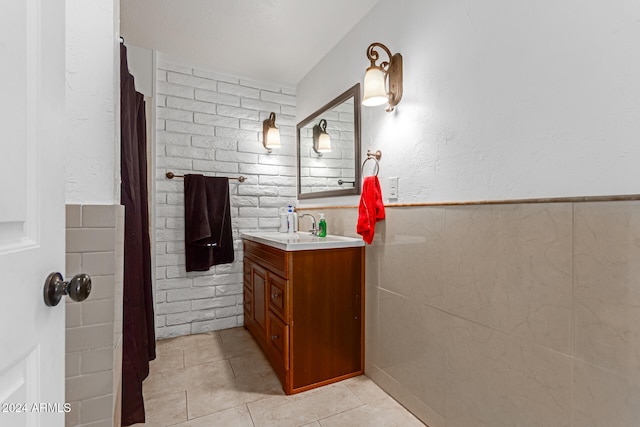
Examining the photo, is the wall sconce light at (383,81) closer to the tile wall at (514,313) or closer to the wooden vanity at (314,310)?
the tile wall at (514,313)

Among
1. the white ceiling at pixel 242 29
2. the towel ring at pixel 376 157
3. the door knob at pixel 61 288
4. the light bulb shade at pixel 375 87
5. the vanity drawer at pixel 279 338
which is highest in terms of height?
the white ceiling at pixel 242 29

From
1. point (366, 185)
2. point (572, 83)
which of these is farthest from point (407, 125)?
point (572, 83)

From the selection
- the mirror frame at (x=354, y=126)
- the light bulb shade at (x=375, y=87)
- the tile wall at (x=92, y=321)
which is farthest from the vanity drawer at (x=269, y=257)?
the light bulb shade at (x=375, y=87)

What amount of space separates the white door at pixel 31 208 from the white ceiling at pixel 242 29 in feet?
5.29

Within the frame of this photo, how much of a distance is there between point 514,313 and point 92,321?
4.87 ft

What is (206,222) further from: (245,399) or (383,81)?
(383,81)

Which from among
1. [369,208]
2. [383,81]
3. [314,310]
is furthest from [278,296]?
[383,81]

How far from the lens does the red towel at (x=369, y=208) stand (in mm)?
1778

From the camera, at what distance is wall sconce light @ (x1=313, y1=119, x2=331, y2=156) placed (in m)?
2.45

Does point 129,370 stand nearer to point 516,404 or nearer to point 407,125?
point 516,404

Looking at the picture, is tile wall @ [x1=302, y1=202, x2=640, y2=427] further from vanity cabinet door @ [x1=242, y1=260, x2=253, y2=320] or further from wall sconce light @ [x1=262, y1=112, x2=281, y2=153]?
wall sconce light @ [x1=262, y1=112, x2=281, y2=153]

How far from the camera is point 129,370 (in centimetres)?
135

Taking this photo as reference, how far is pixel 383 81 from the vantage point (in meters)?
1.63

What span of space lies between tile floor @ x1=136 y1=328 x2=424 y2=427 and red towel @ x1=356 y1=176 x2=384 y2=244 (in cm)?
90
